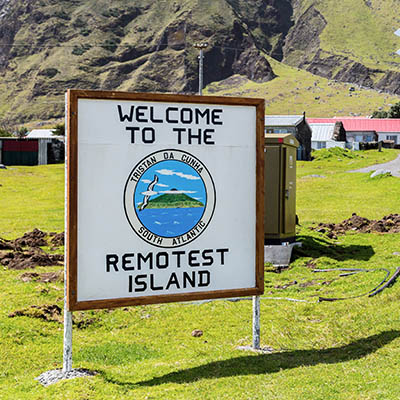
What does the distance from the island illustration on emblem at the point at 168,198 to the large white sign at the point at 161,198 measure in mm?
12

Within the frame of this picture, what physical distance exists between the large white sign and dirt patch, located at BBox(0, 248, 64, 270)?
6810 millimetres

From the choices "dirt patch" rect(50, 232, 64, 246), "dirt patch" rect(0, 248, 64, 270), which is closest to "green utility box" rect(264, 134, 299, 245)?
"dirt patch" rect(0, 248, 64, 270)

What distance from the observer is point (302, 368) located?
6.47 m

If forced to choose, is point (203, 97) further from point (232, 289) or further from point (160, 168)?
point (232, 289)

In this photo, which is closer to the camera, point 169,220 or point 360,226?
point 169,220

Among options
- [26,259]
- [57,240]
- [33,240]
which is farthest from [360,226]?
[26,259]

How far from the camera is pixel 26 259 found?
44.7 ft

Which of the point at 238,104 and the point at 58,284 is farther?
the point at 58,284

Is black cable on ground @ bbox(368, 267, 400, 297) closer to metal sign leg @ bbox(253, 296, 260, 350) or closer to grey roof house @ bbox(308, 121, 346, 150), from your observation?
metal sign leg @ bbox(253, 296, 260, 350)

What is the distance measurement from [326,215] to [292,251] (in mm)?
8529

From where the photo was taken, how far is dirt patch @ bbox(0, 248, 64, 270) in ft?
43.4

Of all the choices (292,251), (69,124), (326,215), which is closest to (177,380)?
(69,124)

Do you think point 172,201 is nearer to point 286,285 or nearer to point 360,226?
point 286,285

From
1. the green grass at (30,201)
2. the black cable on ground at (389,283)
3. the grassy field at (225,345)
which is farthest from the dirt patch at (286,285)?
the green grass at (30,201)
